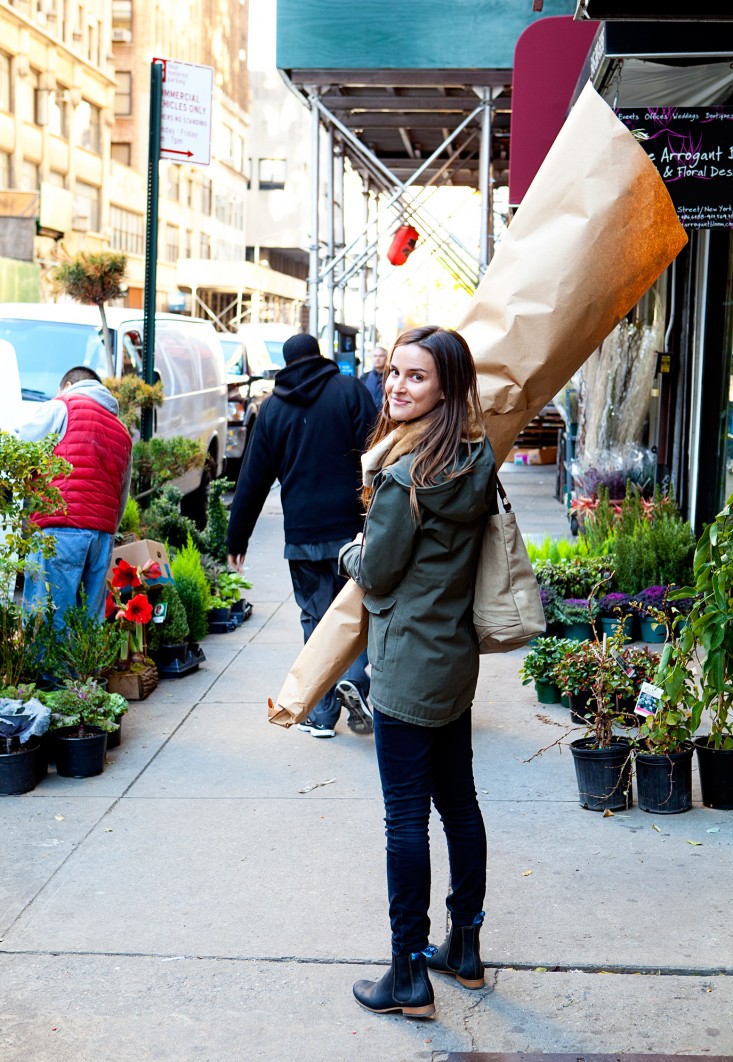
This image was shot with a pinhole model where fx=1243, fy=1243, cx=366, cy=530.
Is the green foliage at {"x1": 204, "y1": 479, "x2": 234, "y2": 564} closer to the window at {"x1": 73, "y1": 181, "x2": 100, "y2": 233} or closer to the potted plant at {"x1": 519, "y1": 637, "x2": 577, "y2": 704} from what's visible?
the potted plant at {"x1": 519, "y1": 637, "x2": 577, "y2": 704}

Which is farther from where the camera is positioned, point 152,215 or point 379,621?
point 152,215

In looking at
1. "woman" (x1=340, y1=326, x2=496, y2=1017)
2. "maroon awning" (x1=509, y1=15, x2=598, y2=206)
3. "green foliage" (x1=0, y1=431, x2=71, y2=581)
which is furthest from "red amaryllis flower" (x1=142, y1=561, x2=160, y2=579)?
"woman" (x1=340, y1=326, x2=496, y2=1017)

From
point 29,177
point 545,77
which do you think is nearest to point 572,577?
point 545,77

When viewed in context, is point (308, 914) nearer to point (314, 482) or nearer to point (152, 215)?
point (314, 482)

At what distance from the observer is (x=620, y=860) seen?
4.57m

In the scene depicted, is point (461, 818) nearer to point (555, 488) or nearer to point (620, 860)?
point (620, 860)

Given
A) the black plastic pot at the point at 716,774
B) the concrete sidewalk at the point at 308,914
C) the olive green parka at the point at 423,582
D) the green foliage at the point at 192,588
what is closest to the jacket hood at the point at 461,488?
the olive green parka at the point at 423,582

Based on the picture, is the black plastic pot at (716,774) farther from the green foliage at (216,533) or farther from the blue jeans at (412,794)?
the green foliage at (216,533)

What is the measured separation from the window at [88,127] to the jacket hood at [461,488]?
168 feet

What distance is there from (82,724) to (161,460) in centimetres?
348

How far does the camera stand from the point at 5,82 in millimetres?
→ 43312

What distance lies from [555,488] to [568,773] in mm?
11454

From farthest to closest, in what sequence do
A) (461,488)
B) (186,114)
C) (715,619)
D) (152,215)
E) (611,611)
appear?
(186,114) → (152,215) → (611,611) → (715,619) → (461,488)

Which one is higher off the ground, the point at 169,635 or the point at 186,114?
the point at 186,114
